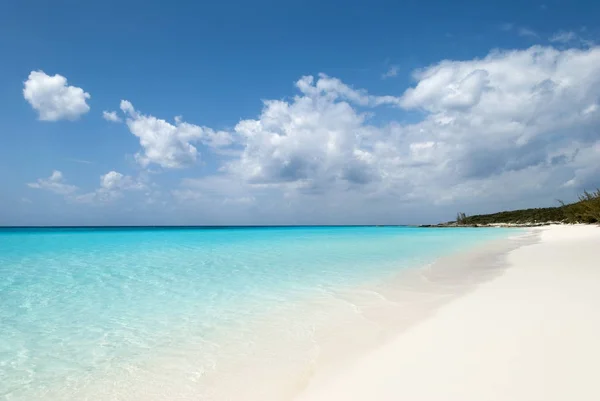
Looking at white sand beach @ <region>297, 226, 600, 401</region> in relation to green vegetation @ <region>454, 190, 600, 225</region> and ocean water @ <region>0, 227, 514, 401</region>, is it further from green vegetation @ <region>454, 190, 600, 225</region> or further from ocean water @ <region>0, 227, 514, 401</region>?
green vegetation @ <region>454, 190, 600, 225</region>

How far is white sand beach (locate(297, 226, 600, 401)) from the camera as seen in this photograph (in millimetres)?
3090

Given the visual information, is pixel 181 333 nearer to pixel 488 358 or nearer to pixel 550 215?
pixel 488 358

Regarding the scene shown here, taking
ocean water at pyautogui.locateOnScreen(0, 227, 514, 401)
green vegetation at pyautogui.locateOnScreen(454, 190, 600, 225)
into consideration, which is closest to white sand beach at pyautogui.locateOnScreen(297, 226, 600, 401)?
ocean water at pyautogui.locateOnScreen(0, 227, 514, 401)

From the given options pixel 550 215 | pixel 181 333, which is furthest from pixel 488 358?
pixel 550 215

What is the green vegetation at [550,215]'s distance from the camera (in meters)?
44.8

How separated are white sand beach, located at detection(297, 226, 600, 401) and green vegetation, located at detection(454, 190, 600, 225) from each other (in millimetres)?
47873

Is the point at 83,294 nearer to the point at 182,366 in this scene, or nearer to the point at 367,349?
the point at 182,366

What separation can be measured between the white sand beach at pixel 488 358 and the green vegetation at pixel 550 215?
4787 cm

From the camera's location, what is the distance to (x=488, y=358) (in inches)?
150

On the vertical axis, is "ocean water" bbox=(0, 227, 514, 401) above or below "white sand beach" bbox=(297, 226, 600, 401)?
below

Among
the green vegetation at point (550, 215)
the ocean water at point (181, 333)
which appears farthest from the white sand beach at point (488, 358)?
the green vegetation at point (550, 215)

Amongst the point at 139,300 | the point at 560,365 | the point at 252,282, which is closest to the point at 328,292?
the point at 252,282

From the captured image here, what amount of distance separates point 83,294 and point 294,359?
280 inches

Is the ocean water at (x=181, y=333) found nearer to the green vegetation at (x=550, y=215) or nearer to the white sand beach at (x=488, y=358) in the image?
the white sand beach at (x=488, y=358)
